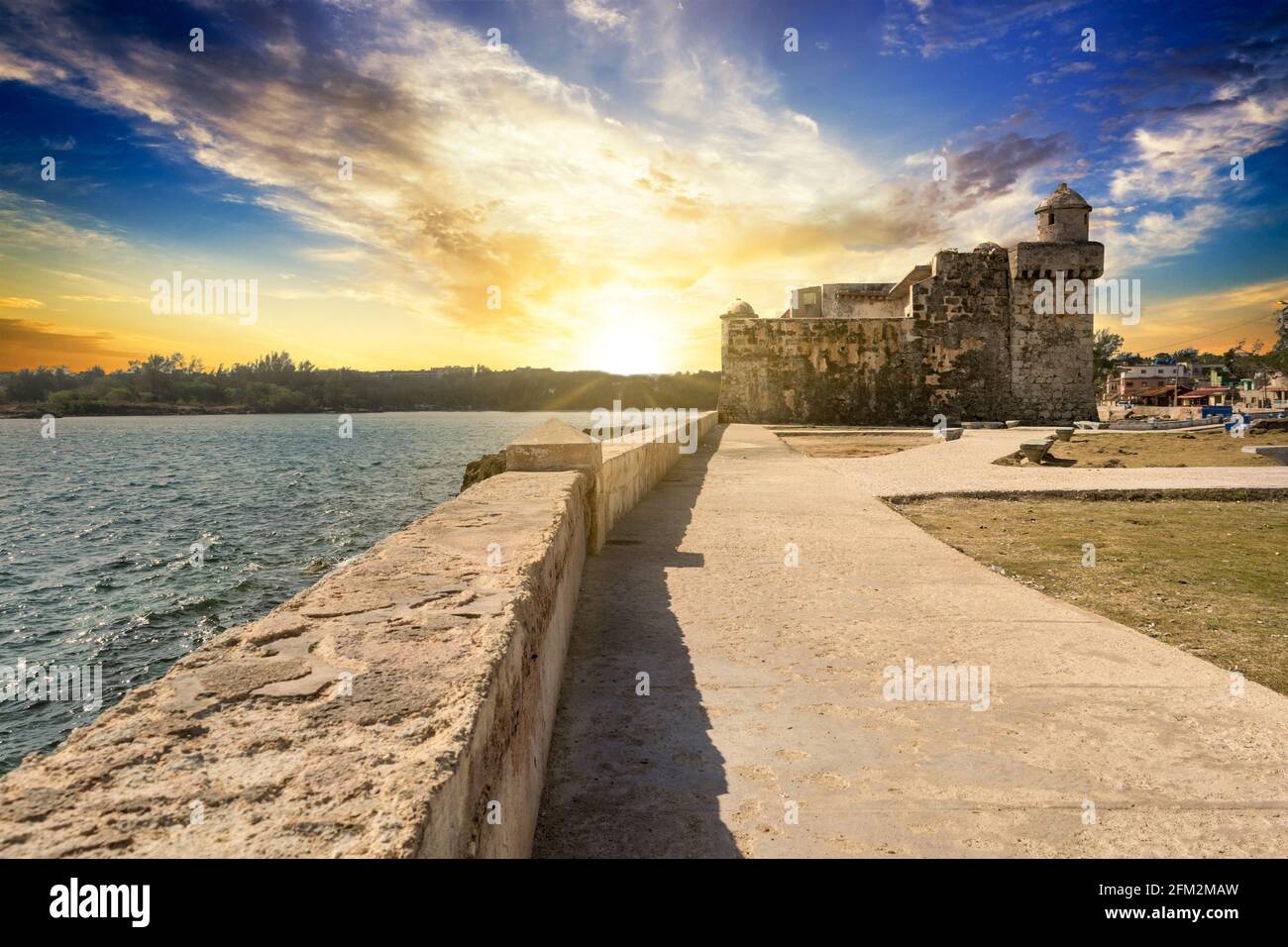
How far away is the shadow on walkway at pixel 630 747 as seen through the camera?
2326 millimetres

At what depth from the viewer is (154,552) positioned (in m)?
19.7

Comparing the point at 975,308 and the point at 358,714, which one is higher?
the point at 975,308

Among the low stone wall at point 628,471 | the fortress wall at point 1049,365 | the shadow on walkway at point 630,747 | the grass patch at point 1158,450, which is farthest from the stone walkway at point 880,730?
the fortress wall at point 1049,365

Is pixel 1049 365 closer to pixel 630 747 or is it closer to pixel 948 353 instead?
pixel 948 353

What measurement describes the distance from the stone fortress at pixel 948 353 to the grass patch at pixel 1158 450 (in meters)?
5.60

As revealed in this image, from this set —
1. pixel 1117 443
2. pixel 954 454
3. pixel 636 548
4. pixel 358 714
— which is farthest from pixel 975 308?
pixel 358 714

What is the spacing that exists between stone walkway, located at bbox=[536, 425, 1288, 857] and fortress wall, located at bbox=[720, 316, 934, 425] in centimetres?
2345

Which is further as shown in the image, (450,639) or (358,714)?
(450,639)

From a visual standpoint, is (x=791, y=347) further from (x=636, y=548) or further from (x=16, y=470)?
(x=16, y=470)

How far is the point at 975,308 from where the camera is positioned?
2769cm

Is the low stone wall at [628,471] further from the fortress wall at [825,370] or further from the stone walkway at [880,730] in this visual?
the fortress wall at [825,370]

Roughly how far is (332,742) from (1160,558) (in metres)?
7.57

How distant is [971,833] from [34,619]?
1670 cm

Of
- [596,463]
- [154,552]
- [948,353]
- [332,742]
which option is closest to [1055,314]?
[948,353]
